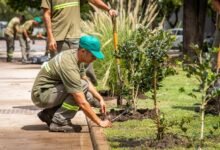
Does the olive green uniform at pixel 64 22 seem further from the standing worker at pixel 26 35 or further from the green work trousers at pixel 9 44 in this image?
the green work trousers at pixel 9 44

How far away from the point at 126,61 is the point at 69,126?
55.1 inches

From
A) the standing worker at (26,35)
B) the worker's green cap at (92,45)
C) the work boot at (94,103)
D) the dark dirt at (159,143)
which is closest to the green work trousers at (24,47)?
the standing worker at (26,35)

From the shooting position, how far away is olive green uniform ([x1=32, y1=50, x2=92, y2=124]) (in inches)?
301

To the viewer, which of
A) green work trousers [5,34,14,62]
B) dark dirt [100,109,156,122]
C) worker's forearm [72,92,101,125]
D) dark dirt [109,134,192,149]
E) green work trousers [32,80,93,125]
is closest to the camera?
dark dirt [109,134,192,149]

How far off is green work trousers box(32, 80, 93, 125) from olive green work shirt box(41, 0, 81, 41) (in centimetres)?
141

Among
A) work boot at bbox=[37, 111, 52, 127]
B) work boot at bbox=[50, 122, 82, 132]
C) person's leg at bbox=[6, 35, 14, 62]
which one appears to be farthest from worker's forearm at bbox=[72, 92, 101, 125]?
person's leg at bbox=[6, 35, 14, 62]

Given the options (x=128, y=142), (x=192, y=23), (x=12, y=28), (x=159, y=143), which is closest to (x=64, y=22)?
(x=128, y=142)

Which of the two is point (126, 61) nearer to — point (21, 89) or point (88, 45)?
point (88, 45)

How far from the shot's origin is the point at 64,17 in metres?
9.42

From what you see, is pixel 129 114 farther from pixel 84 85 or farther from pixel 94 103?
pixel 84 85

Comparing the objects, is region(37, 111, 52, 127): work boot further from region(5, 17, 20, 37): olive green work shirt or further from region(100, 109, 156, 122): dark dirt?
region(5, 17, 20, 37): olive green work shirt

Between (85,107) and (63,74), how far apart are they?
571 millimetres

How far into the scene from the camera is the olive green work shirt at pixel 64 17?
9383mm

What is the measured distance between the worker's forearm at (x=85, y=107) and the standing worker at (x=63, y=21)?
1922 millimetres
